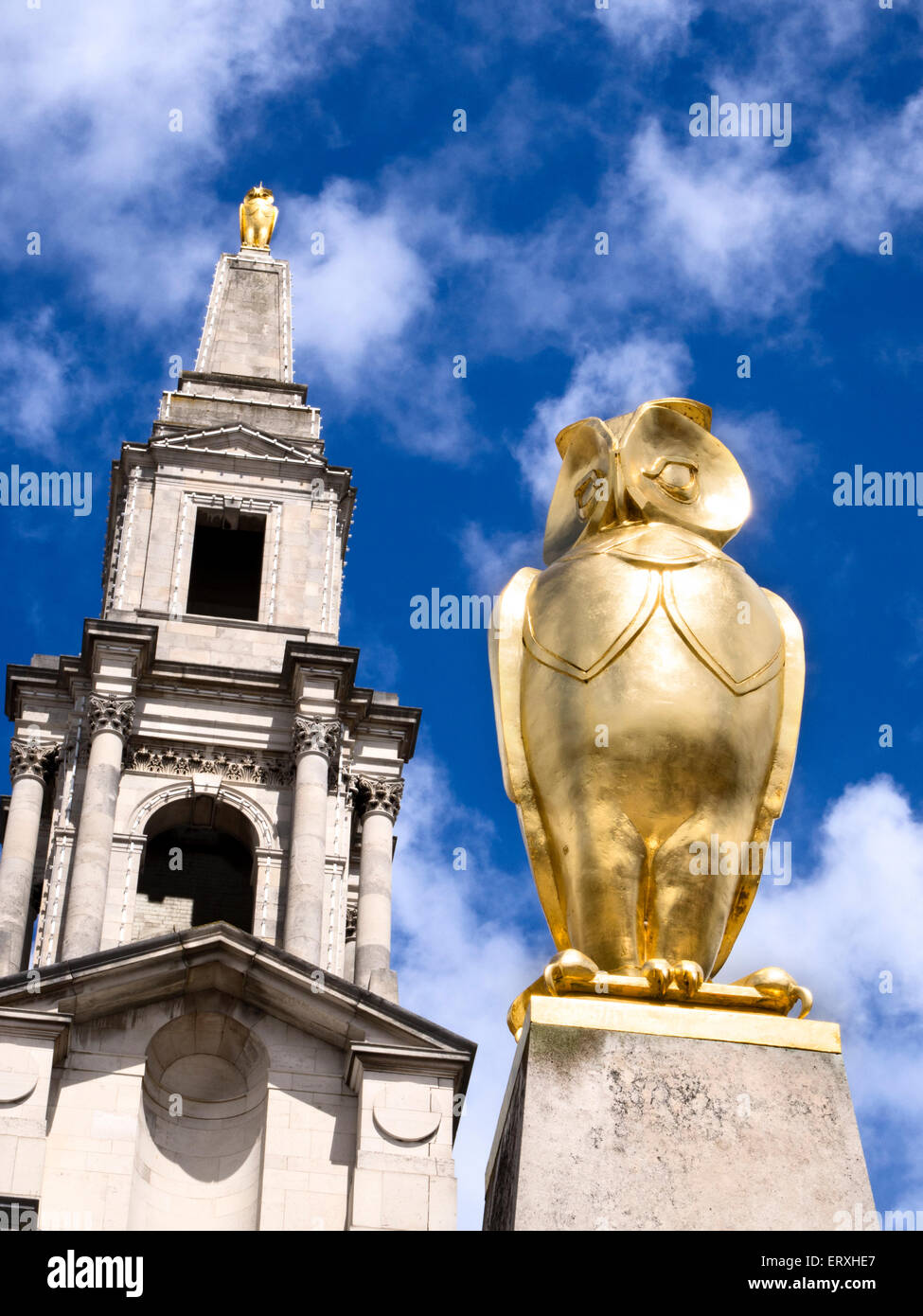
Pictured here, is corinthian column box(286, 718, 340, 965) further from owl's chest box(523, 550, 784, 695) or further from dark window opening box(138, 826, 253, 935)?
owl's chest box(523, 550, 784, 695)

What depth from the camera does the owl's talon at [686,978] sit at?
8125 millimetres

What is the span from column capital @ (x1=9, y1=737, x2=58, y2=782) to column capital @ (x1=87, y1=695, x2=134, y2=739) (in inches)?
65.9

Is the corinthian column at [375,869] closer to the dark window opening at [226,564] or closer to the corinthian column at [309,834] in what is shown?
A: the corinthian column at [309,834]

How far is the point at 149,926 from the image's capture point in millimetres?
42500

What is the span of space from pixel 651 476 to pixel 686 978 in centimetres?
273

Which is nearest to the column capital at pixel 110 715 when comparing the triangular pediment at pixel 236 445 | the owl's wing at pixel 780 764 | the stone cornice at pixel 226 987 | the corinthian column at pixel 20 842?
the corinthian column at pixel 20 842

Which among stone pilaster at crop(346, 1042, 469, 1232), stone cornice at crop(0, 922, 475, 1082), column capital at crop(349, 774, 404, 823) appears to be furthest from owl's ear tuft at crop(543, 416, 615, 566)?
column capital at crop(349, 774, 404, 823)

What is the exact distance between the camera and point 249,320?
185ft

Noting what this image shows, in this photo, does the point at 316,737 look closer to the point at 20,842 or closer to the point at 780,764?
the point at 20,842

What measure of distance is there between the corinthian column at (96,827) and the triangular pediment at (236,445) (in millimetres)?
8721

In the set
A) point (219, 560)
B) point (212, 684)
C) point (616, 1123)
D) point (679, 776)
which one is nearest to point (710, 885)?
point (679, 776)

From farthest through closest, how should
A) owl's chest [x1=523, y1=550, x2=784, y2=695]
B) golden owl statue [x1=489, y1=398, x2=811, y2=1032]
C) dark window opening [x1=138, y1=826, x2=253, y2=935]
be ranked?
dark window opening [x1=138, y1=826, x2=253, y2=935] → owl's chest [x1=523, y1=550, x2=784, y2=695] → golden owl statue [x1=489, y1=398, x2=811, y2=1032]

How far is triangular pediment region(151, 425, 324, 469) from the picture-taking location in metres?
50.8
